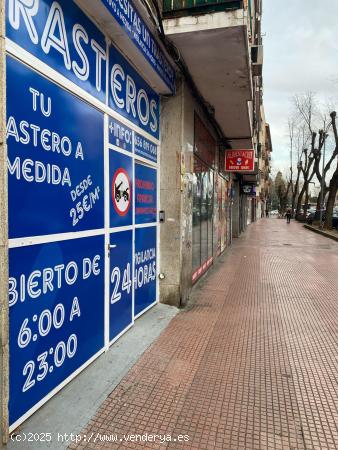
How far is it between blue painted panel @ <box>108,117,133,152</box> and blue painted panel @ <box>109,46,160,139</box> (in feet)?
0.50

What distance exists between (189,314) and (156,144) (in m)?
2.72

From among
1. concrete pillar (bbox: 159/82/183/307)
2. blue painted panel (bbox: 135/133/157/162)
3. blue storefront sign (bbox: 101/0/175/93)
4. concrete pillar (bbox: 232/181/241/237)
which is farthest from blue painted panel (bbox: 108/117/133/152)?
concrete pillar (bbox: 232/181/241/237)

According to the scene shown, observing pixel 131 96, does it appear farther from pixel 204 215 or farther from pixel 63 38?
pixel 204 215

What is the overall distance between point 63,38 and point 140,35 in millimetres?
1345

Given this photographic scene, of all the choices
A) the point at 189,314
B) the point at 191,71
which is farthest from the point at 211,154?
the point at 189,314

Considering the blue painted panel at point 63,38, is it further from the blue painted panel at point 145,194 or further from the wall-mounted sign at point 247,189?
the wall-mounted sign at point 247,189

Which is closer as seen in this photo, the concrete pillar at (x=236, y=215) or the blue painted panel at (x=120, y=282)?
the blue painted panel at (x=120, y=282)

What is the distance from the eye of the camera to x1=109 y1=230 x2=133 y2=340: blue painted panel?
4113mm

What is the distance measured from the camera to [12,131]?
2.45 m

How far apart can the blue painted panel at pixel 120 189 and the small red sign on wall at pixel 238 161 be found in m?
7.62

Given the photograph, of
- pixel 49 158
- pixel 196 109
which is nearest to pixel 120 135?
pixel 49 158

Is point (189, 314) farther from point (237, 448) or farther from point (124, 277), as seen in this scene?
point (237, 448)

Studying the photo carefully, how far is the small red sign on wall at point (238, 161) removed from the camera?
11.6 meters

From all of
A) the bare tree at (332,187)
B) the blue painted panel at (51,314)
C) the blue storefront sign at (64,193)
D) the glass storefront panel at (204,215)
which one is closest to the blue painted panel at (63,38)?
the blue storefront sign at (64,193)
